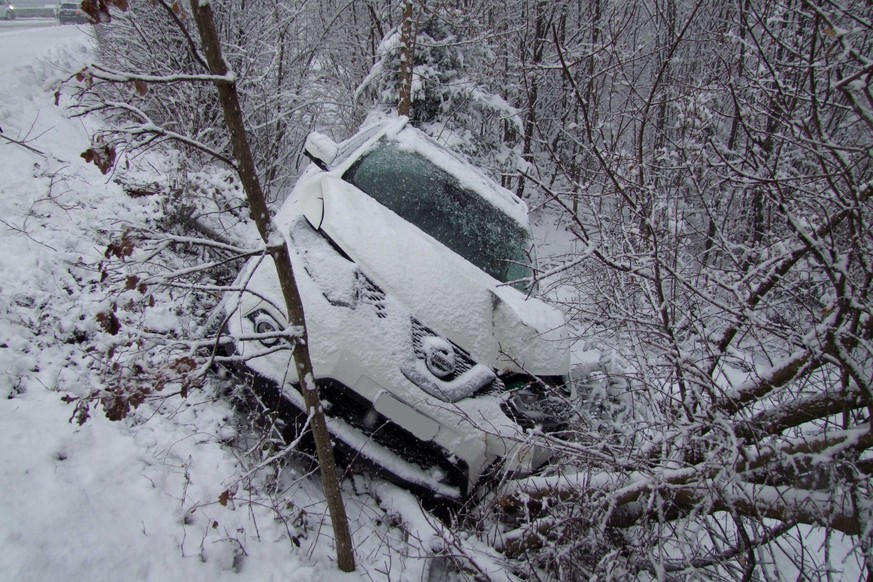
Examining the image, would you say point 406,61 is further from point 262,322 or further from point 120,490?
point 120,490

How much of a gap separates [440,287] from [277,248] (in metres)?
1.50

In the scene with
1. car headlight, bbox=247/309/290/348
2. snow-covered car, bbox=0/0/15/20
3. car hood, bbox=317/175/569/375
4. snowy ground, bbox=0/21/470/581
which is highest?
snow-covered car, bbox=0/0/15/20

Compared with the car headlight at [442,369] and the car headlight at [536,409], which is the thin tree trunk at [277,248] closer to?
the car headlight at [442,369]

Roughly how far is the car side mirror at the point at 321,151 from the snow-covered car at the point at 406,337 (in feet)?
0.03

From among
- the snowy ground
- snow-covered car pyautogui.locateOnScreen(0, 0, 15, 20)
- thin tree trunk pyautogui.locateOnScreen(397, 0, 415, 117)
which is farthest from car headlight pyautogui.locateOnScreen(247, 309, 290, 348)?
snow-covered car pyautogui.locateOnScreen(0, 0, 15, 20)

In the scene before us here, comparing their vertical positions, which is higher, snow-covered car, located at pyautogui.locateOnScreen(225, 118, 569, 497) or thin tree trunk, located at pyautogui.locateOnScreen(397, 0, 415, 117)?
thin tree trunk, located at pyautogui.locateOnScreen(397, 0, 415, 117)

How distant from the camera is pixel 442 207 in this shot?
13.6ft

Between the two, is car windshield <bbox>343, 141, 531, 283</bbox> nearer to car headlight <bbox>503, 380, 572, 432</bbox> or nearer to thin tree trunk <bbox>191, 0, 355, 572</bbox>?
car headlight <bbox>503, 380, 572, 432</bbox>

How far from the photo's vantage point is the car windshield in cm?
402

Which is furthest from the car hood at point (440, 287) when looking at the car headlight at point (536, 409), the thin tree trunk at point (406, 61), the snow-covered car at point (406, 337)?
the thin tree trunk at point (406, 61)

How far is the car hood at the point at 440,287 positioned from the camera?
331cm

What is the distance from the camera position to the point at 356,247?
11.0 ft

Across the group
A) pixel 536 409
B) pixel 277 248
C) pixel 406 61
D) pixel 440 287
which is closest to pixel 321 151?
pixel 440 287

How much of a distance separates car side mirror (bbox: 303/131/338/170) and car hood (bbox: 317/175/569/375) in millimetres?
354
